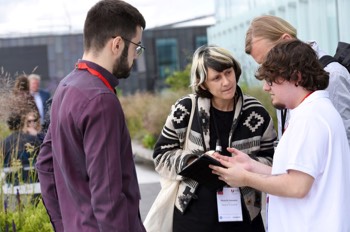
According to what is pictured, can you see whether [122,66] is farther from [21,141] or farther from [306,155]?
[21,141]

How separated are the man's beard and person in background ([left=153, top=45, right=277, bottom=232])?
4.17 feet

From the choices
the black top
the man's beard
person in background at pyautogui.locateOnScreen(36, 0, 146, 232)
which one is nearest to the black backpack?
the black top

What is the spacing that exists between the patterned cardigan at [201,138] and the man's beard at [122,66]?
1.27 meters

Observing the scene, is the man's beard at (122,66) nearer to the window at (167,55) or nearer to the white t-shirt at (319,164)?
the white t-shirt at (319,164)

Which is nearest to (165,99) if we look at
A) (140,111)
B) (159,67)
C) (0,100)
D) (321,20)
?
(140,111)

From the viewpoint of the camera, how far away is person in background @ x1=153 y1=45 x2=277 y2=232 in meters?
4.71

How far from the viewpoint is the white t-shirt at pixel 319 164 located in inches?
134

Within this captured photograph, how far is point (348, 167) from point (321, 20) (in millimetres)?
10564

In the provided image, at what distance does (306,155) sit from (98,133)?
87cm

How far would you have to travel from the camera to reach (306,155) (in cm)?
339

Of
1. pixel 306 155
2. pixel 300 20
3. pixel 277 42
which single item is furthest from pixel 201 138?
pixel 300 20

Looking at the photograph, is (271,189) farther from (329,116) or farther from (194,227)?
(194,227)

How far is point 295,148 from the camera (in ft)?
11.2

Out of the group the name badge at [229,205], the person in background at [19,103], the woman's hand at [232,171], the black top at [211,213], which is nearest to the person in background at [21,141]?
the person in background at [19,103]
